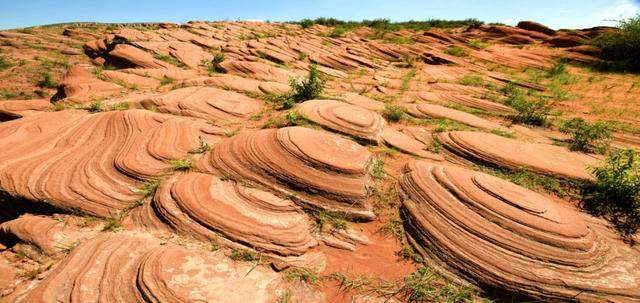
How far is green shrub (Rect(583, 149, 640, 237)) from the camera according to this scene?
4473 mm

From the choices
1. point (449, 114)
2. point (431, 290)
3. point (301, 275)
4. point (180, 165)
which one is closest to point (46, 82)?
point (180, 165)

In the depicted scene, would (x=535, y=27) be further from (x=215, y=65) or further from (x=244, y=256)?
(x=244, y=256)

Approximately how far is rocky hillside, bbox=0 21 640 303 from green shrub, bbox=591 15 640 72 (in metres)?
11.3

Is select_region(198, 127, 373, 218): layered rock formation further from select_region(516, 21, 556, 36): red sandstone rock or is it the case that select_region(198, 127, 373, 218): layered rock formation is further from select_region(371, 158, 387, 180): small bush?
select_region(516, 21, 556, 36): red sandstone rock

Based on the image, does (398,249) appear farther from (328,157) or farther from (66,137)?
(66,137)

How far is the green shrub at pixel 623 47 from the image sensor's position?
17.2 meters

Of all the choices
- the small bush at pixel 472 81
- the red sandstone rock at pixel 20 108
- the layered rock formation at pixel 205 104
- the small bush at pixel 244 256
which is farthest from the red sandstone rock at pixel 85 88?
the small bush at pixel 472 81

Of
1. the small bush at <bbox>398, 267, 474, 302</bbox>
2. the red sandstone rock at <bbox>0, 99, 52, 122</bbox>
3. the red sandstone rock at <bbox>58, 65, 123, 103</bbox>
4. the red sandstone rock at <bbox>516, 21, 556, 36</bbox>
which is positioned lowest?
the small bush at <bbox>398, 267, 474, 302</bbox>

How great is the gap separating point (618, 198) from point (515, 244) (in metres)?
2.44

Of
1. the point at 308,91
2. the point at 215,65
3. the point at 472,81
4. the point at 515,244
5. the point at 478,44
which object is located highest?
the point at 478,44

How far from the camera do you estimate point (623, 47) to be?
1839cm

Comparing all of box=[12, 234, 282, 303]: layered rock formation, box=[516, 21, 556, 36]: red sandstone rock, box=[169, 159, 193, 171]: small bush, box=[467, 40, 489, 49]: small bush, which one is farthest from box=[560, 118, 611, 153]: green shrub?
box=[516, 21, 556, 36]: red sandstone rock

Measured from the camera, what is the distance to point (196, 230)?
4.05 m

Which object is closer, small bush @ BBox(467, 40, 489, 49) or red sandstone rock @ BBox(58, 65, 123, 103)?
red sandstone rock @ BBox(58, 65, 123, 103)
